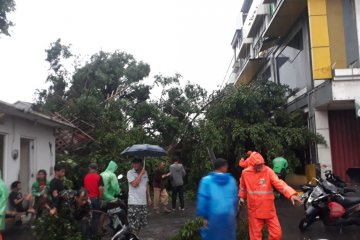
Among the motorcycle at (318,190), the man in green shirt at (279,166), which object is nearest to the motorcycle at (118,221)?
the motorcycle at (318,190)

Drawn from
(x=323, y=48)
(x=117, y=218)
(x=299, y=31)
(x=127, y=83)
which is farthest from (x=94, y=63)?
(x=117, y=218)

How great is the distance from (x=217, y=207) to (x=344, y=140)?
37.8 feet

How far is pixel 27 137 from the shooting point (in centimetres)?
1173

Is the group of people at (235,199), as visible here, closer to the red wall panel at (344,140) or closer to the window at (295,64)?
the red wall panel at (344,140)

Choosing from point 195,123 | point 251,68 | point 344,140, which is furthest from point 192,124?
point 251,68

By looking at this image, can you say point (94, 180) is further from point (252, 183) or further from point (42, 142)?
point (42, 142)

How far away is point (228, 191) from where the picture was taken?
5344 millimetres

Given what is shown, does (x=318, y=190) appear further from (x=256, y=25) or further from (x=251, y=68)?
(x=256, y=25)

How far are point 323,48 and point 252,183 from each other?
892 cm

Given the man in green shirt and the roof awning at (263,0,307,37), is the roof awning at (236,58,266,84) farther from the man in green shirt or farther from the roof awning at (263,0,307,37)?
the man in green shirt

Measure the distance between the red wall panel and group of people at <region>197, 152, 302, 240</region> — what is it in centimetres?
946

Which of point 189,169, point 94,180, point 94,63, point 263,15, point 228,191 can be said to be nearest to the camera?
point 228,191

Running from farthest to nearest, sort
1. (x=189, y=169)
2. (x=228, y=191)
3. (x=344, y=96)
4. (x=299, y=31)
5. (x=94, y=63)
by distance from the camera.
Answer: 1. (x=94, y=63)
2. (x=299, y=31)
3. (x=189, y=169)
4. (x=344, y=96)
5. (x=228, y=191)

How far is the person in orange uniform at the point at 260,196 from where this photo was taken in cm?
618
